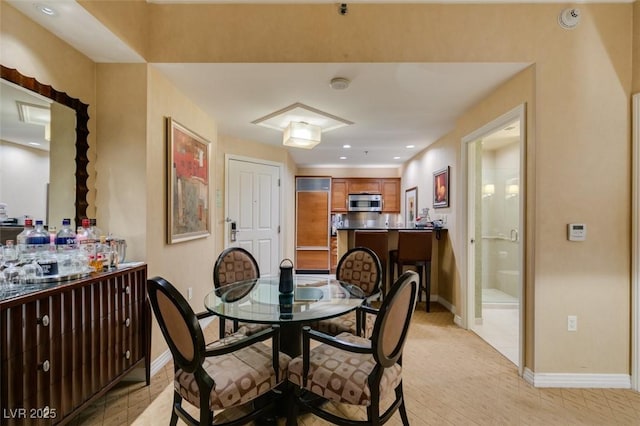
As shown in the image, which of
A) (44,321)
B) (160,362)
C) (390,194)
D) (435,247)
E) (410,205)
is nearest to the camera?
(44,321)

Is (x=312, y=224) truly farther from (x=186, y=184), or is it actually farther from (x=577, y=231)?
(x=577, y=231)

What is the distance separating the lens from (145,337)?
79.4 inches

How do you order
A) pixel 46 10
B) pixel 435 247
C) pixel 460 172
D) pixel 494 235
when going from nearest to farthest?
pixel 46 10 < pixel 460 172 < pixel 435 247 < pixel 494 235

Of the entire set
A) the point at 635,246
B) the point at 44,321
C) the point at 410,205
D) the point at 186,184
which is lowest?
the point at 44,321

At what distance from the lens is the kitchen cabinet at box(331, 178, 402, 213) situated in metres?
6.20

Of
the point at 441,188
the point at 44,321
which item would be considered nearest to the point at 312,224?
the point at 441,188

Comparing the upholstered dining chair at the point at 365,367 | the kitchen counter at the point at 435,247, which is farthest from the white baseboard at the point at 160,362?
the kitchen counter at the point at 435,247

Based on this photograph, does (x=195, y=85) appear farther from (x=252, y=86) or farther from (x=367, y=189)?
(x=367, y=189)

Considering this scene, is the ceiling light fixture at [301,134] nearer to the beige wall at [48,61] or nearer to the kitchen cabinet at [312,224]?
the beige wall at [48,61]

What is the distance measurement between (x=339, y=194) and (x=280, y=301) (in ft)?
14.9

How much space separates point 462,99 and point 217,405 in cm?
294

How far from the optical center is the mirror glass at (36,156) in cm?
157

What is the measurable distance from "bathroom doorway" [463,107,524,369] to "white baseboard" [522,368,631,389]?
25.5 inches

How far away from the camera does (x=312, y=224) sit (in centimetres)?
610
